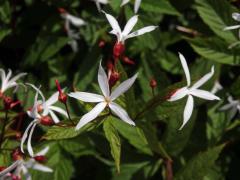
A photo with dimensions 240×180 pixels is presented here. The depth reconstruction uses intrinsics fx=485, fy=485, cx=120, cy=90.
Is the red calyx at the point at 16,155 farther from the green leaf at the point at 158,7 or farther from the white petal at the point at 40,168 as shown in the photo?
the green leaf at the point at 158,7

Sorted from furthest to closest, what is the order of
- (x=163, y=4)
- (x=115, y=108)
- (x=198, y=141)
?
(x=198, y=141) → (x=163, y=4) → (x=115, y=108)

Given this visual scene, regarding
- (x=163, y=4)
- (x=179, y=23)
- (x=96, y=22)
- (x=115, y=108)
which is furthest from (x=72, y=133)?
(x=179, y=23)

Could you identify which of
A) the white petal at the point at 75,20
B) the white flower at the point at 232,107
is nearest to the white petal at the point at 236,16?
the white flower at the point at 232,107

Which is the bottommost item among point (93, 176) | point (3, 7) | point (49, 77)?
point (93, 176)

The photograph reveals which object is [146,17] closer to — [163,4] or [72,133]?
[163,4]

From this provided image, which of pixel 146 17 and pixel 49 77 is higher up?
pixel 146 17

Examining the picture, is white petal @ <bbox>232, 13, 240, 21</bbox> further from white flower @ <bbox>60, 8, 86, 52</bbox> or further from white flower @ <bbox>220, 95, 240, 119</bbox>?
white flower @ <bbox>60, 8, 86, 52</bbox>

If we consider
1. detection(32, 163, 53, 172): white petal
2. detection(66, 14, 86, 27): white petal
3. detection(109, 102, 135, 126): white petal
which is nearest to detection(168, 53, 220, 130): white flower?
detection(109, 102, 135, 126): white petal
